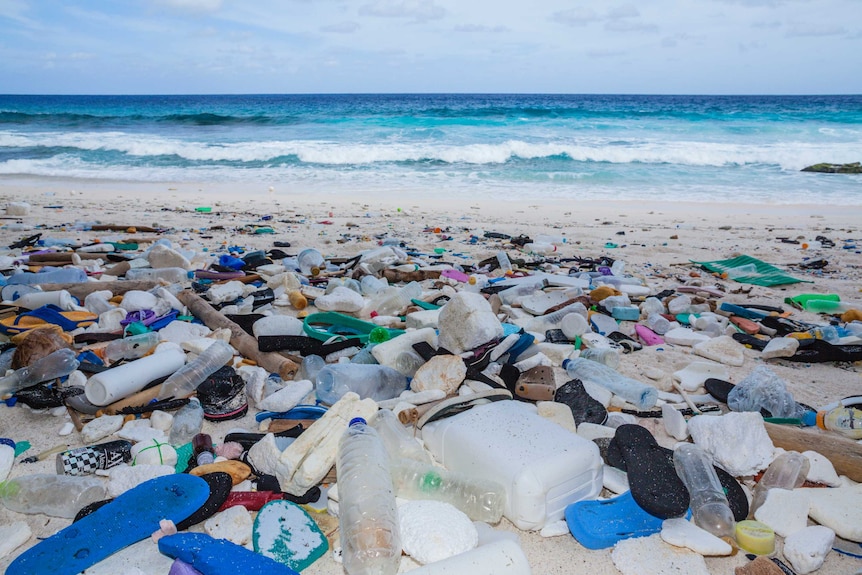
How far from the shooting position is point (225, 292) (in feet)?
12.1

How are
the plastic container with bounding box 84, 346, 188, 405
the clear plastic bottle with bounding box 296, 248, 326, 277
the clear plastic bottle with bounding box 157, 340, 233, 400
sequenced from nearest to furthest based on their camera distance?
the plastic container with bounding box 84, 346, 188, 405, the clear plastic bottle with bounding box 157, 340, 233, 400, the clear plastic bottle with bounding box 296, 248, 326, 277

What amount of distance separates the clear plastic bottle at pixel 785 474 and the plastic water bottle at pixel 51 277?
4.13 metres

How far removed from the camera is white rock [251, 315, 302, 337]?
2.97 meters

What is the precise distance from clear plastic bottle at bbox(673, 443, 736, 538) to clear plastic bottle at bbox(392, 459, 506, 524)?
2.06 feet

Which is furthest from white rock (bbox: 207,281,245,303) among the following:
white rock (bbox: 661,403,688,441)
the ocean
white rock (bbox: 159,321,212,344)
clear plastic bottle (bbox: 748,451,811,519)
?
the ocean

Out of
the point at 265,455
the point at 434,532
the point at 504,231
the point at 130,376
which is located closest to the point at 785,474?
the point at 434,532

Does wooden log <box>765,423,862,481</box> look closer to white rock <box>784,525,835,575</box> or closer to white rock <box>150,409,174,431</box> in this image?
white rock <box>784,525,835,575</box>

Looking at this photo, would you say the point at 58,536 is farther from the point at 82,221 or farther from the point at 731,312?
the point at 82,221

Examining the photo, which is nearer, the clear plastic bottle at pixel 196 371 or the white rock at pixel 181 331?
the clear plastic bottle at pixel 196 371

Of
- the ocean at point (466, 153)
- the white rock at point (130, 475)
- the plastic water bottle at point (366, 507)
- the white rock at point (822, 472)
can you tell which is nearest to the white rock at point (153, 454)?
the white rock at point (130, 475)

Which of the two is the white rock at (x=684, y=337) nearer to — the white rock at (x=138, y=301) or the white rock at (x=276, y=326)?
the white rock at (x=276, y=326)

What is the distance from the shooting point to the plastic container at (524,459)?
1660 millimetres

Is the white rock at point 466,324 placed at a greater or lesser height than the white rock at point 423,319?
greater

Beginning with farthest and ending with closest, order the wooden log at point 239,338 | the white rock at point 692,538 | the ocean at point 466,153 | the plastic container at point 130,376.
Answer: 1. the ocean at point 466,153
2. the wooden log at point 239,338
3. the plastic container at point 130,376
4. the white rock at point 692,538
